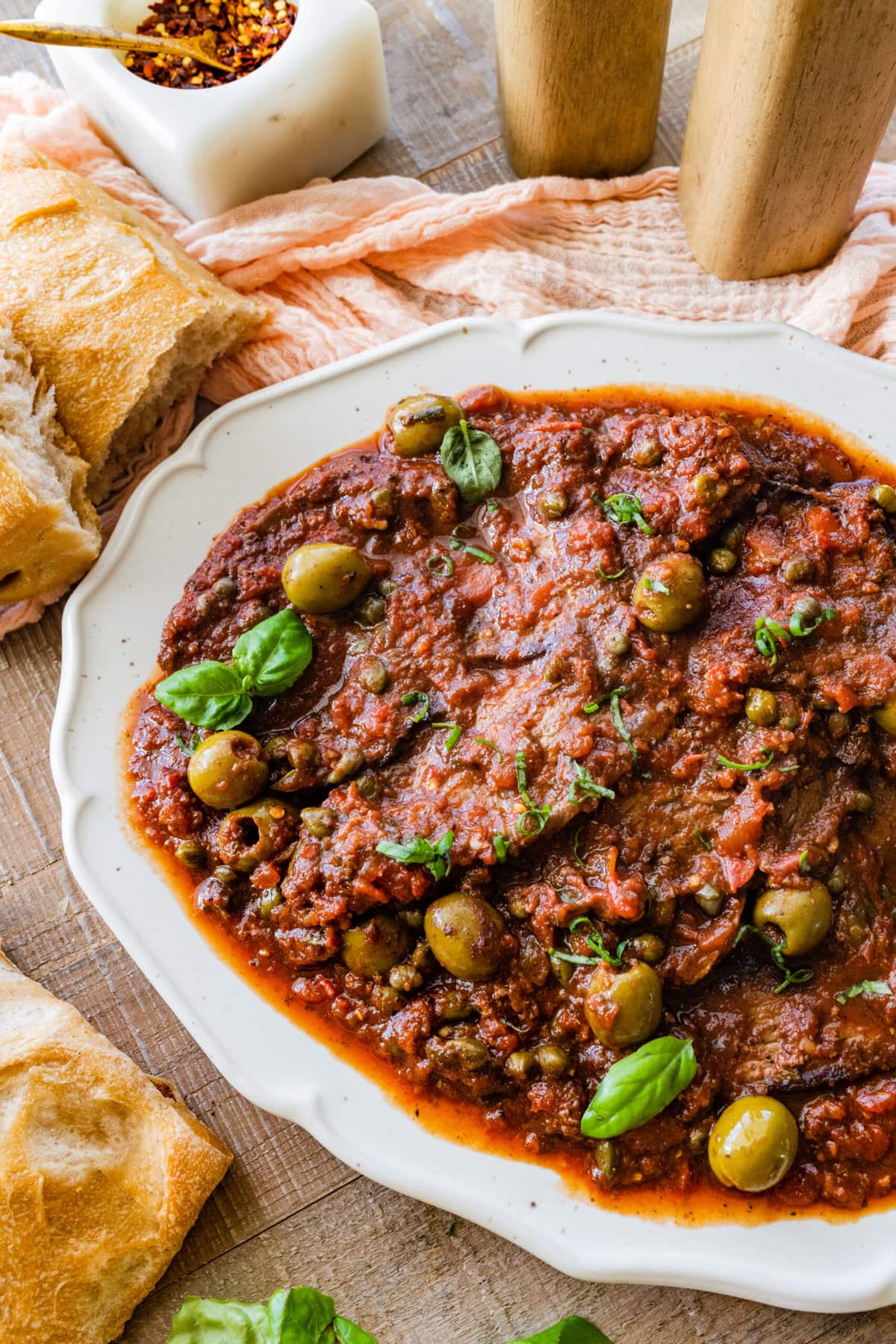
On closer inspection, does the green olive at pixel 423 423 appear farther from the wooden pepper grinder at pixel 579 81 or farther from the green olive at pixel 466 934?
the green olive at pixel 466 934

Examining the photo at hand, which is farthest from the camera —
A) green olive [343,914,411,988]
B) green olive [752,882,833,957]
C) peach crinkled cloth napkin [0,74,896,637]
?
peach crinkled cloth napkin [0,74,896,637]

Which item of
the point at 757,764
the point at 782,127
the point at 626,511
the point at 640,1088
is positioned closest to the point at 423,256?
the point at 782,127

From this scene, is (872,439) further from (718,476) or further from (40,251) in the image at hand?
(40,251)

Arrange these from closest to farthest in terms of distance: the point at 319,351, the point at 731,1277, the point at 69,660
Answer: the point at 731,1277, the point at 69,660, the point at 319,351

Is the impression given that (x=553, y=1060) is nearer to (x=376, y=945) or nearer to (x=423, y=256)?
(x=376, y=945)

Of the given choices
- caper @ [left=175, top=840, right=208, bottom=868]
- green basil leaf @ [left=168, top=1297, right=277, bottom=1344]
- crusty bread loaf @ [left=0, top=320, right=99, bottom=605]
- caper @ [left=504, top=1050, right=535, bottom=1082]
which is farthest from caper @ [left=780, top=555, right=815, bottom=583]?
green basil leaf @ [left=168, top=1297, right=277, bottom=1344]

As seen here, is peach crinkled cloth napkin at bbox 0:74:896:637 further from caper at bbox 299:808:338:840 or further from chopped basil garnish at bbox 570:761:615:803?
chopped basil garnish at bbox 570:761:615:803

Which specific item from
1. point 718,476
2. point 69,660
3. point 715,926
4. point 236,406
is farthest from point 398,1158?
point 236,406
